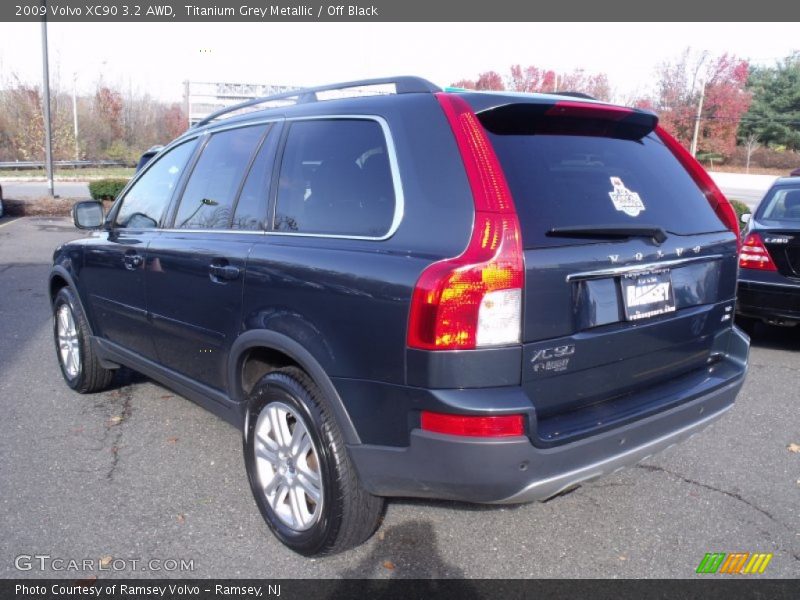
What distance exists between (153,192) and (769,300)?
514 cm

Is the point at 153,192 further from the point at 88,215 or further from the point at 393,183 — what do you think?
the point at 393,183

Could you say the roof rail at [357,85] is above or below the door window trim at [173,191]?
above

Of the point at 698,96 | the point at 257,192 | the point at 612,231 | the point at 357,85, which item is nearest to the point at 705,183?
the point at 612,231

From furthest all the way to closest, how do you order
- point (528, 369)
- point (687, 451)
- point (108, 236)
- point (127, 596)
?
point (108, 236) < point (687, 451) < point (127, 596) < point (528, 369)

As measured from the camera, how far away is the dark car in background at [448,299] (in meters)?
2.29

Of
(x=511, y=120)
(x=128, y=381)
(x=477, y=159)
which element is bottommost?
(x=128, y=381)

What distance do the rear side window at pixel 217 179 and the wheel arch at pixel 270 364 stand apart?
0.70m

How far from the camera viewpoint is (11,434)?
13.9 feet

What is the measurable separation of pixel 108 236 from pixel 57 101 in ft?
145

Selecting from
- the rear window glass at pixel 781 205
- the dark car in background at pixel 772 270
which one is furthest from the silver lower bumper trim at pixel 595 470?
the rear window glass at pixel 781 205

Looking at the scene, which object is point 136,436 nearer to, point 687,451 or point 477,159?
point 477,159

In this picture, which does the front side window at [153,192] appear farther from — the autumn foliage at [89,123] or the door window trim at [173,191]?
the autumn foliage at [89,123]

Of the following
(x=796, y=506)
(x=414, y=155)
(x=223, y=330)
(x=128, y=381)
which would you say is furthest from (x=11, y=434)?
(x=796, y=506)

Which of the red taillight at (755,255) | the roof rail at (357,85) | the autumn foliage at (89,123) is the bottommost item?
the red taillight at (755,255)
